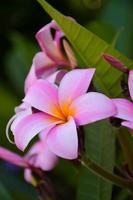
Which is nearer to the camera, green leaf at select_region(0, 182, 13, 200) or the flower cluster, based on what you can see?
the flower cluster

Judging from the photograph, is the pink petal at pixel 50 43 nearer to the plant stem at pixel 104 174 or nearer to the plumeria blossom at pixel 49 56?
the plumeria blossom at pixel 49 56

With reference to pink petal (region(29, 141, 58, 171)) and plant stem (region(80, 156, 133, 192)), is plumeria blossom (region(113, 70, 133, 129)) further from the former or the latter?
pink petal (region(29, 141, 58, 171))

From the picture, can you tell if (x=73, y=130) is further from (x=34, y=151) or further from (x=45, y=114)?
(x=34, y=151)

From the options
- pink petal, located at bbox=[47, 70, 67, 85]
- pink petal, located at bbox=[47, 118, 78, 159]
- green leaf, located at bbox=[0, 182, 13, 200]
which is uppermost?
pink petal, located at bbox=[47, 118, 78, 159]

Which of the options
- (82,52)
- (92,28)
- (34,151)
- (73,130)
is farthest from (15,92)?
(73,130)

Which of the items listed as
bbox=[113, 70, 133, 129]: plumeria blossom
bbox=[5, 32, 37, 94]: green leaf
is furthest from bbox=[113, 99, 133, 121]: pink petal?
bbox=[5, 32, 37, 94]: green leaf

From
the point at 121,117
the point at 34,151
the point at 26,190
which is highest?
the point at 121,117

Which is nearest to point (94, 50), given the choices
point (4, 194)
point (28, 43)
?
point (4, 194)
